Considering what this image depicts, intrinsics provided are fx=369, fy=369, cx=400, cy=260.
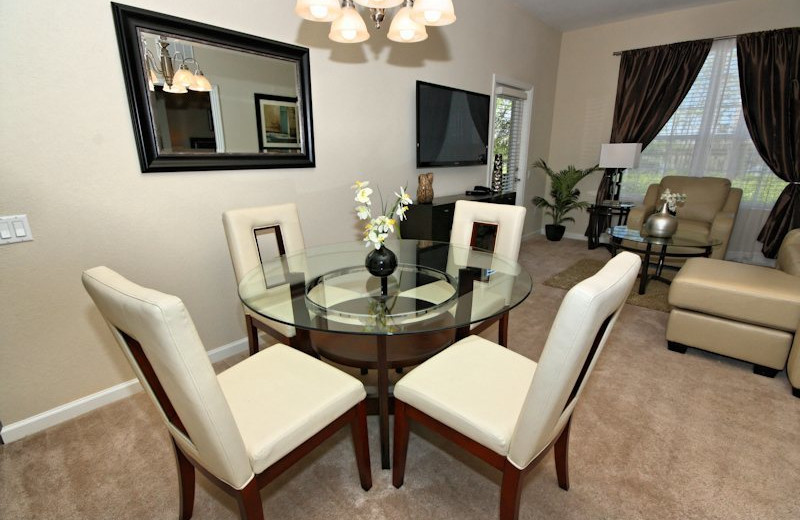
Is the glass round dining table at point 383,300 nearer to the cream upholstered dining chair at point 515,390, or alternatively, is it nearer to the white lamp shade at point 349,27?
the cream upholstered dining chair at point 515,390

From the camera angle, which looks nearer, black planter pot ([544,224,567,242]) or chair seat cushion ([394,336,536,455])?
chair seat cushion ([394,336,536,455])

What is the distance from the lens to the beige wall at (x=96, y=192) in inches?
61.4

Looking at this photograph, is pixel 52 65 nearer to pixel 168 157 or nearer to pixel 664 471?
pixel 168 157

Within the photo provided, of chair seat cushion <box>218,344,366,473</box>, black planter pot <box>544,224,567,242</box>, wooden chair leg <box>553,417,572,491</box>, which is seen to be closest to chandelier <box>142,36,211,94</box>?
chair seat cushion <box>218,344,366,473</box>

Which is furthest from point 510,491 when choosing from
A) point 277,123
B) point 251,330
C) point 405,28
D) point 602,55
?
point 602,55

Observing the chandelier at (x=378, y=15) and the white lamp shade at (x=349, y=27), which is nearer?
the chandelier at (x=378, y=15)

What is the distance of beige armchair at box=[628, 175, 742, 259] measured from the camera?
3.71 m

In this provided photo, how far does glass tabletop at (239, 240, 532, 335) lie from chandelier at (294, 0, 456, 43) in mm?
1147

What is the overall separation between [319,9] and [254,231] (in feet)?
3.68

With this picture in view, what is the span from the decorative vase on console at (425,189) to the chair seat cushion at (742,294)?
1936 millimetres

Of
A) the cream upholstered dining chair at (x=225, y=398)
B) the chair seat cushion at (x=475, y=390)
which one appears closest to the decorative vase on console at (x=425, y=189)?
the chair seat cushion at (x=475, y=390)

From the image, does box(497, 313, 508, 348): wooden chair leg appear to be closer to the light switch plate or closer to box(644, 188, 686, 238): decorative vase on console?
box(644, 188, 686, 238): decorative vase on console

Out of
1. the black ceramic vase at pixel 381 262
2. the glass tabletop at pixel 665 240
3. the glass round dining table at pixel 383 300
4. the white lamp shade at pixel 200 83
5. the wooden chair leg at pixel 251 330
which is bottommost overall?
the wooden chair leg at pixel 251 330

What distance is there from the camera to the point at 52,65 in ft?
5.16
